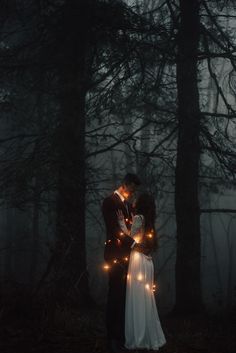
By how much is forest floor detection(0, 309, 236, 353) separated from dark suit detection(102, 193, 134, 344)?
1.26 feet

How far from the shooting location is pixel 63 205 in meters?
12.4

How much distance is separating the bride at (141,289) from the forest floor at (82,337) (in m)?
0.44

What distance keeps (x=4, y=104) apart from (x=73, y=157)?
3.35 m

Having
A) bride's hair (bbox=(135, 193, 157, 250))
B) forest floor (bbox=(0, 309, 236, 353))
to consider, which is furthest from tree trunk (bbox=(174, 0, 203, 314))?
bride's hair (bbox=(135, 193, 157, 250))

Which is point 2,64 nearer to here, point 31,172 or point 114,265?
point 31,172

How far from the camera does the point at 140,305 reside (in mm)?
7820

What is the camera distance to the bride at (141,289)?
7.77m

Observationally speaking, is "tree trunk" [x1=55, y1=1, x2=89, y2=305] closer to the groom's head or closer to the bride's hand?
the groom's head

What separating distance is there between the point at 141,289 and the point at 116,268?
49 centimetres

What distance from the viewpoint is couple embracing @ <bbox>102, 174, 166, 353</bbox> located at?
7781 millimetres

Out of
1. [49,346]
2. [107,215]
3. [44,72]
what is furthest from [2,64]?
[49,346]

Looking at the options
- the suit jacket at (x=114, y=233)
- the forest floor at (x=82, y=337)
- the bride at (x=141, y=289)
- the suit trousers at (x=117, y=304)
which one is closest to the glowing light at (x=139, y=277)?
the bride at (x=141, y=289)

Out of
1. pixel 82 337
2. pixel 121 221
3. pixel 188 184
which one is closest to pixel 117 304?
pixel 82 337

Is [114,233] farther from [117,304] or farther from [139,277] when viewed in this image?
[117,304]
